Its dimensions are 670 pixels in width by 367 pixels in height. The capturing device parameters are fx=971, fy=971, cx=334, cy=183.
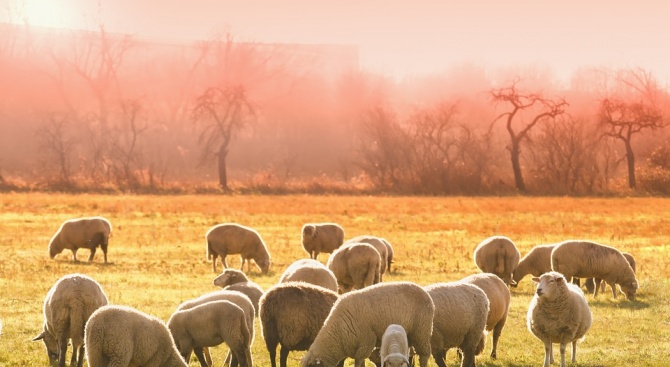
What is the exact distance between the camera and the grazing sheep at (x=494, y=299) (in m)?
14.5

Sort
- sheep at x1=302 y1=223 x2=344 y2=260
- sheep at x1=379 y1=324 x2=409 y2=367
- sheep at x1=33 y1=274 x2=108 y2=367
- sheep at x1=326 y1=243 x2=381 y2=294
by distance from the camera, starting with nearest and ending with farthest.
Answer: sheep at x1=379 y1=324 x2=409 y2=367, sheep at x1=33 y1=274 x2=108 y2=367, sheep at x1=326 y1=243 x2=381 y2=294, sheep at x1=302 y1=223 x2=344 y2=260

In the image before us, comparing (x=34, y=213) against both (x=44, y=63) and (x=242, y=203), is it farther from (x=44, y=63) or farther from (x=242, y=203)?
(x=44, y=63)

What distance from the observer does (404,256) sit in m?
29.0

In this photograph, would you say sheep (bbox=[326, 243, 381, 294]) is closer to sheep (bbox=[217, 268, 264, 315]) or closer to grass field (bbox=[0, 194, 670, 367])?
sheep (bbox=[217, 268, 264, 315])

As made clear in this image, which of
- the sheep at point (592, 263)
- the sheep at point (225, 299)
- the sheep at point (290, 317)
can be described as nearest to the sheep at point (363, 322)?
the sheep at point (290, 317)

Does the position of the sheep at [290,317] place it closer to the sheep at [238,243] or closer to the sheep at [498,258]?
the sheep at [498,258]

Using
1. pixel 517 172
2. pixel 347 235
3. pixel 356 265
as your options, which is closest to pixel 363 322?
pixel 356 265

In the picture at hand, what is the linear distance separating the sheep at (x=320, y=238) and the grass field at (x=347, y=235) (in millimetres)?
1012

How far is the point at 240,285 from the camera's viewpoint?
16156 millimetres

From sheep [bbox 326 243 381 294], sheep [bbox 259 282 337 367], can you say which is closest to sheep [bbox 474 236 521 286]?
sheep [bbox 326 243 381 294]

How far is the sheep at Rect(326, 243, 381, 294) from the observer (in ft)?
61.1

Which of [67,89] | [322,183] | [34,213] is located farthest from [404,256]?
[67,89]

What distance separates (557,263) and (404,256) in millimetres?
9104

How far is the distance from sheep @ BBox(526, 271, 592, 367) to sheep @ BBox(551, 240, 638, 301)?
239 inches
